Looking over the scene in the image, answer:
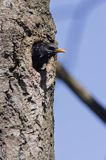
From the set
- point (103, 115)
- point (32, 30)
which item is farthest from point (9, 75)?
point (103, 115)

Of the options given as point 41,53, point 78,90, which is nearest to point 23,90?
point 41,53

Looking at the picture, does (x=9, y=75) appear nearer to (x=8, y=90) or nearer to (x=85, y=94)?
(x=8, y=90)

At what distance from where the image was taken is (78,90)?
3949mm

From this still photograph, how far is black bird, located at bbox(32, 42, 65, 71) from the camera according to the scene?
313 cm

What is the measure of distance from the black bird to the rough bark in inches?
1.2

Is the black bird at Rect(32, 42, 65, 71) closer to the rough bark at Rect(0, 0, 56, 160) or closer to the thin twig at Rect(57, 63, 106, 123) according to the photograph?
the rough bark at Rect(0, 0, 56, 160)

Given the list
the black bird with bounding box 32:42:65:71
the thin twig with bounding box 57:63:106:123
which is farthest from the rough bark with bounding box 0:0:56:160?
the thin twig with bounding box 57:63:106:123

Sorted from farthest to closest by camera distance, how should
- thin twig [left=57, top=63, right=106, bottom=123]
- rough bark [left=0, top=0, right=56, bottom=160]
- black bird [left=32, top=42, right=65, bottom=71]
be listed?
thin twig [left=57, top=63, right=106, bottom=123], black bird [left=32, top=42, right=65, bottom=71], rough bark [left=0, top=0, right=56, bottom=160]

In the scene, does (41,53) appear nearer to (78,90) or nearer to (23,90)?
(23,90)

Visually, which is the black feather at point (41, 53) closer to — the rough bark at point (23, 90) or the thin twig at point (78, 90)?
the rough bark at point (23, 90)

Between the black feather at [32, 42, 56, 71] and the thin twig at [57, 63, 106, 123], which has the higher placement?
the black feather at [32, 42, 56, 71]

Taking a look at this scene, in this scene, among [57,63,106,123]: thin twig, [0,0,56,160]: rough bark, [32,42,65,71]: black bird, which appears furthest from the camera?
[57,63,106,123]: thin twig

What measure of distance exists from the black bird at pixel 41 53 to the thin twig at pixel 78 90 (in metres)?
0.64

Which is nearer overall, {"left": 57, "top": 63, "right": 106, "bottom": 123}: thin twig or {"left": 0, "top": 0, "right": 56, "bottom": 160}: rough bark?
{"left": 0, "top": 0, "right": 56, "bottom": 160}: rough bark
